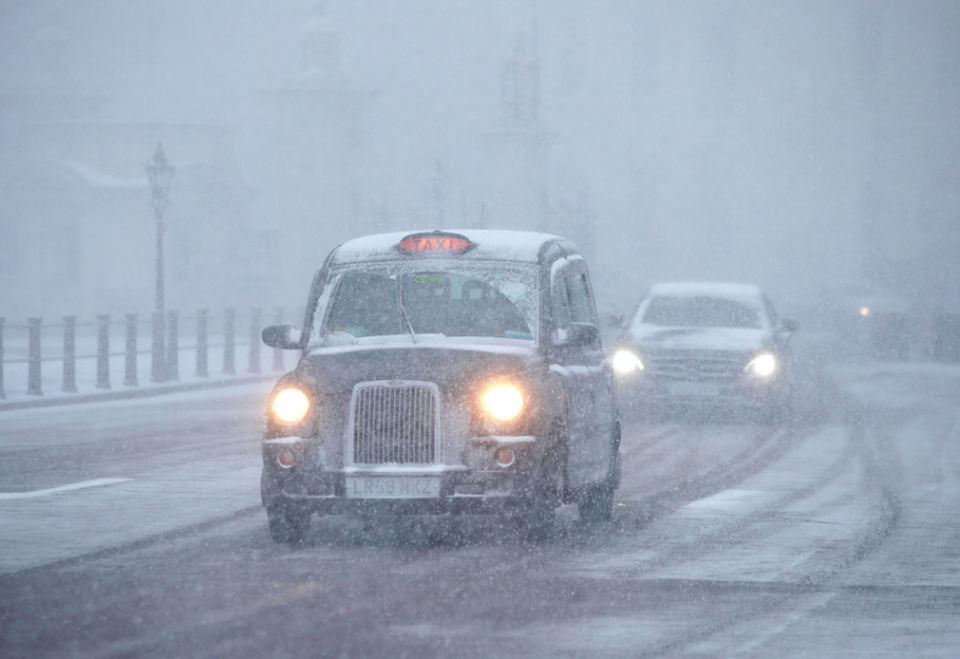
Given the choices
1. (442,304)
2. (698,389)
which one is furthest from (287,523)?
(698,389)

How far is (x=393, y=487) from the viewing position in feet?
30.0

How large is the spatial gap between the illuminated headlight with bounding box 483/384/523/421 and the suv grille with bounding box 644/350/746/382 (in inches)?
386

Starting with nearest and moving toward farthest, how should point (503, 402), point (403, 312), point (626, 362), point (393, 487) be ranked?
point (393, 487) < point (503, 402) < point (403, 312) < point (626, 362)

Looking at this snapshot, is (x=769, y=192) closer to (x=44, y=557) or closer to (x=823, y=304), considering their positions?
(x=823, y=304)

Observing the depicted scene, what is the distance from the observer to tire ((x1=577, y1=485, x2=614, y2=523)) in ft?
34.7

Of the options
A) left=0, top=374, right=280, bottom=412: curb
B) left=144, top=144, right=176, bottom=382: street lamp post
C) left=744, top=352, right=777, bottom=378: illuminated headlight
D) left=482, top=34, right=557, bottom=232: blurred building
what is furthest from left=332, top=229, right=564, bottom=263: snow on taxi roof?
left=482, top=34, right=557, bottom=232: blurred building

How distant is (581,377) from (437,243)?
1187mm

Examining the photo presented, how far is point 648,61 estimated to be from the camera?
299 ft

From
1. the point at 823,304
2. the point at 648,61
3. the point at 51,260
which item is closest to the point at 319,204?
the point at 51,260

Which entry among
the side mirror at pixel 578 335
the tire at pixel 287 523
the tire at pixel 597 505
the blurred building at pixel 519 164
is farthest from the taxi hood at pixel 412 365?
the blurred building at pixel 519 164

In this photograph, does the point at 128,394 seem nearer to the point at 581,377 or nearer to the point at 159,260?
the point at 159,260

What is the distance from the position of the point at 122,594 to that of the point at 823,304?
53383 millimetres

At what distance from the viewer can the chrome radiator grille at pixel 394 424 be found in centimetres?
921

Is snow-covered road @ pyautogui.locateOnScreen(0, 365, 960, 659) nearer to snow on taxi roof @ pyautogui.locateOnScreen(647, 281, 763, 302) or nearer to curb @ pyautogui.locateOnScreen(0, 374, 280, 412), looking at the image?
snow on taxi roof @ pyautogui.locateOnScreen(647, 281, 763, 302)
